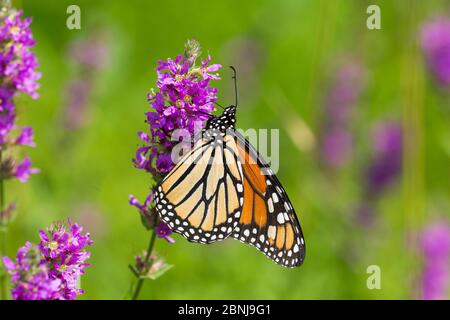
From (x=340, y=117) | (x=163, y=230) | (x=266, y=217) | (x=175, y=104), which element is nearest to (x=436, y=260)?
(x=340, y=117)

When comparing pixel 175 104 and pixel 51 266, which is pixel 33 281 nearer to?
pixel 51 266

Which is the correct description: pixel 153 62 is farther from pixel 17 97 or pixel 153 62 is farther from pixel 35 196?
pixel 17 97

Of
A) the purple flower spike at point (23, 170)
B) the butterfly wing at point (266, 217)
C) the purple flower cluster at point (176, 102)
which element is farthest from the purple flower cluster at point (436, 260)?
the purple flower spike at point (23, 170)

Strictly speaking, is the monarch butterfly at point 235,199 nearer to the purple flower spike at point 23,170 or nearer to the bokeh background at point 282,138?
the purple flower spike at point 23,170

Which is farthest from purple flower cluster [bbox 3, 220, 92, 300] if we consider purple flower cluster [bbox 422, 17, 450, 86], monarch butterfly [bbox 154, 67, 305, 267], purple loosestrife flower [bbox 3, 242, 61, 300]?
purple flower cluster [bbox 422, 17, 450, 86]

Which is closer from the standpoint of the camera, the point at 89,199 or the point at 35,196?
the point at 35,196

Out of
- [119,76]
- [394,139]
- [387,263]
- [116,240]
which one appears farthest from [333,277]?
[119,76]

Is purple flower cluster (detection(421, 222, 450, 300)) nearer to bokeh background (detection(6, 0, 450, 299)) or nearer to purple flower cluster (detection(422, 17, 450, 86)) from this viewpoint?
bokeh background (detection(6, 0, 450, 299))
